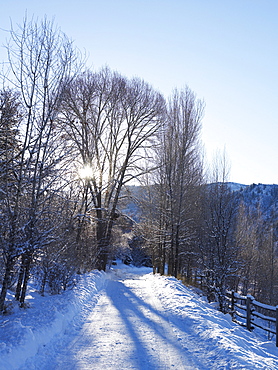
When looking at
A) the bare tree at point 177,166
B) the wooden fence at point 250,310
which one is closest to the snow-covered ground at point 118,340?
the wooden fence at point 250,310

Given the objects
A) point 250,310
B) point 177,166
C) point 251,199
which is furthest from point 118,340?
point 251,199

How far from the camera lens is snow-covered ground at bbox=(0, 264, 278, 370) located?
4594mm

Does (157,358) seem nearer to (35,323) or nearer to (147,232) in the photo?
(35,323)

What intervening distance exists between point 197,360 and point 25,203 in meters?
5.20

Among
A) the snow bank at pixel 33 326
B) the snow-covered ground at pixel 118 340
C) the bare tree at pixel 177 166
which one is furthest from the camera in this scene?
the bare tree at pixel 177 166

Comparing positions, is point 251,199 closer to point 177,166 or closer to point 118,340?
point 177,166

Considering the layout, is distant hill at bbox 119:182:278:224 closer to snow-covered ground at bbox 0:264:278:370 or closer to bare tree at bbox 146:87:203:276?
bare tree at bbox 146:87:203:276

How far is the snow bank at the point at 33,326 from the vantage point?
14.0ft

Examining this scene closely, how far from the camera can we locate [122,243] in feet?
92.6

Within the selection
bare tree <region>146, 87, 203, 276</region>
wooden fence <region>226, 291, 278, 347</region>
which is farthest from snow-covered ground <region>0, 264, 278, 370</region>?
bare tree <region>146, 87, 203, 276</region>

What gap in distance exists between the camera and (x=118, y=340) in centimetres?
579

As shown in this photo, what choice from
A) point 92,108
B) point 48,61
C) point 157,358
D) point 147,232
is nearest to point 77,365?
point 157,358

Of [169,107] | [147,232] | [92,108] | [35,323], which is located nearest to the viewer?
[35,323]

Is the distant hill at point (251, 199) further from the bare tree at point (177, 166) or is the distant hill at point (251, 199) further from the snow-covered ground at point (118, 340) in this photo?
the snow-covered ground at point (118, 340)
